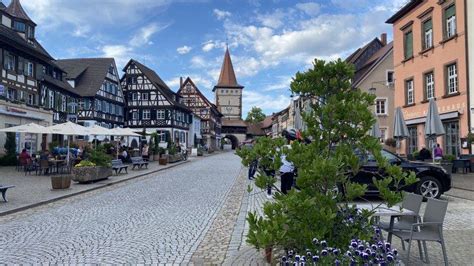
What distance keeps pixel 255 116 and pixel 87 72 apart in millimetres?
92058

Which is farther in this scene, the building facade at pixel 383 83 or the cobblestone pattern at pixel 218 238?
the building facade at pixel 383 83

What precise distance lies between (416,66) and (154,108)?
41130 mm

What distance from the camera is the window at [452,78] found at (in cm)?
2318

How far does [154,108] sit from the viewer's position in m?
61.2

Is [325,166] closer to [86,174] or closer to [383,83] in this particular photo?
[86,174]

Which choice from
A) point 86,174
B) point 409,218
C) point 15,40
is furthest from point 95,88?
point 409,218

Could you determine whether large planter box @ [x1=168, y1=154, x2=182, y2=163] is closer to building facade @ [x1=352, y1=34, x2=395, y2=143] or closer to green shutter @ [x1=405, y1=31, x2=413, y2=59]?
building facade @ [x1=352, y1=34, x2=395, y2=143]

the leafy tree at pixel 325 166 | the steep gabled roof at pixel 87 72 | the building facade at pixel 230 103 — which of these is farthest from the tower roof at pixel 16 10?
the building facade at pixel 230 103

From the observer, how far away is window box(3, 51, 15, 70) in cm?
2877

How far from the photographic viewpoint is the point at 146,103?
199 ft

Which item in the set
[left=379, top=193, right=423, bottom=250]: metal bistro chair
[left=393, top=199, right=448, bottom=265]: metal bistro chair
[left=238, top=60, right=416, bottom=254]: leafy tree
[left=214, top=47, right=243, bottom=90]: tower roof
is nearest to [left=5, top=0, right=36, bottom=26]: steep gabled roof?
[left=238, top=60, right=416, bottom=254]: leafy tree

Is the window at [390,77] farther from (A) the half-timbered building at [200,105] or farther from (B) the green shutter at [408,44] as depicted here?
(A) the half-timbered building at [200,105]

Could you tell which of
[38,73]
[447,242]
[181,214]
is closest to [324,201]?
[447,242]

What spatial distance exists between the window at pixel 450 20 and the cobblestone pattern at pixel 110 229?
17.2 metres
